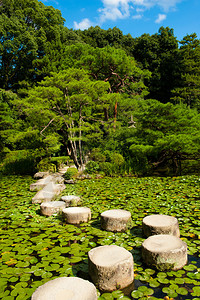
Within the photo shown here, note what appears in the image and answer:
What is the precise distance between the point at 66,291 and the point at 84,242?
142 centimetres

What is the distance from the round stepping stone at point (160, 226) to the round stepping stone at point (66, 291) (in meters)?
1.52

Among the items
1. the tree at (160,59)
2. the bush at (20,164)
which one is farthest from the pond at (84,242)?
the tree at (160,59)

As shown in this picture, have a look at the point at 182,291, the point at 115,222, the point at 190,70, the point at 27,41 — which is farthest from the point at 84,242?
the point at 190,70

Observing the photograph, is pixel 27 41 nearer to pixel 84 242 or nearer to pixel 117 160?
pixel 117 160

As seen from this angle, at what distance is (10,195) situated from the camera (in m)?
6.59

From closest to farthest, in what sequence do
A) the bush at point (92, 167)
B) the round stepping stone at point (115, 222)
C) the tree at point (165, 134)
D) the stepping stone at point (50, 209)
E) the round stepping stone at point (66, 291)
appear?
the round stepping stone at point (66, 291), the round stepping stone at point (115, 222), the stepping stone at point (50, 209), the tree at point (165, 134), the bush at point (92, 167)

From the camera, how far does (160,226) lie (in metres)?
3.18

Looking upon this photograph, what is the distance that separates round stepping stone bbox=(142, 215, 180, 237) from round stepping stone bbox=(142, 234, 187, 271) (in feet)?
1.36

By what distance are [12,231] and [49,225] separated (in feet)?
2.16

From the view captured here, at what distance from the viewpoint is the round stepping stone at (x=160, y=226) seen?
318cm

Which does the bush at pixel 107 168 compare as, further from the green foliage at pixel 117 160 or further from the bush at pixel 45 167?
the bush at pixel 45 167

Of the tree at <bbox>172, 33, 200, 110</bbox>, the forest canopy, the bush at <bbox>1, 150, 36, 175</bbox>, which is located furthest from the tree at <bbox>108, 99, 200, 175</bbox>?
the tree at <bbox>172, 33, 200, 110</bbox>

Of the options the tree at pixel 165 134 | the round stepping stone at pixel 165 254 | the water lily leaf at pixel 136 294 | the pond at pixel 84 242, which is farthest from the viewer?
the tree at pixel 165 134

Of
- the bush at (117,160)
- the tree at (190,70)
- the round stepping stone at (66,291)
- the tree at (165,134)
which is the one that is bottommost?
the round stepping stone at (66,291)
